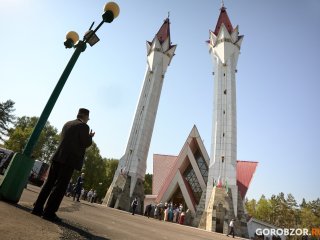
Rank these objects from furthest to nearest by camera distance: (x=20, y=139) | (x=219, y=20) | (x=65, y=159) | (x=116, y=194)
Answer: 1. (x=20, y=139)
2. (x=219, y=20)
3. (x=116, y=194)
4. (x=65, y=159)

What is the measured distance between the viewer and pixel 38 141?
49375mm

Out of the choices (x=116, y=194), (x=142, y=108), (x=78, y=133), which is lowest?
(x=78, y=133)

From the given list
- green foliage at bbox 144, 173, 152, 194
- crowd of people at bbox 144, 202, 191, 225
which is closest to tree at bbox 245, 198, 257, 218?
green foliage at bbox 144, 173, 152, 194

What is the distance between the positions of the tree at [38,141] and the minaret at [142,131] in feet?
72.6

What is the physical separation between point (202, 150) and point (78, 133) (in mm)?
30218

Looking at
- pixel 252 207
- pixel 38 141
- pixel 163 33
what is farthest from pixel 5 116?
pixel 252 207

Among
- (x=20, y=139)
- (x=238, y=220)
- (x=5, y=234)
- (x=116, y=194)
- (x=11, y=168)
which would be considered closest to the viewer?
(x=5, y=234)

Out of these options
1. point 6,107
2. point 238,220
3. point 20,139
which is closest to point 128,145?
point 238,220

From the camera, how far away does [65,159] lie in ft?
12.1

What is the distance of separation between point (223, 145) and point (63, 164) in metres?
22.3

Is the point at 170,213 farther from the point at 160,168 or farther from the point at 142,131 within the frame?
the point at 160,168

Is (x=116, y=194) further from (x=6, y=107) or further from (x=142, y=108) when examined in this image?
(x=6, y=107)

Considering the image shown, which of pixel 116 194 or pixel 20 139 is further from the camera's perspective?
pixel 20 139

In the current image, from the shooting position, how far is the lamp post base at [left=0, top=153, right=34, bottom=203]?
3.97 m
